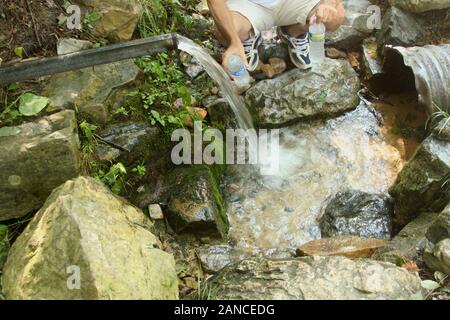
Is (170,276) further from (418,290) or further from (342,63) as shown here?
(342,63)

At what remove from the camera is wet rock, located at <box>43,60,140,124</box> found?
12.2 ft

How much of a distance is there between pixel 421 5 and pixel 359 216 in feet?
9.34

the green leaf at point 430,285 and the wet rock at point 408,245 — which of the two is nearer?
the green leaf at point 430,285

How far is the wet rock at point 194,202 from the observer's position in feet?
12.3

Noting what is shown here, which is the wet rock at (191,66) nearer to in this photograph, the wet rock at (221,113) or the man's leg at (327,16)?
the wet rock at (221,113)

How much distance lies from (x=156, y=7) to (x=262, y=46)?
1275 mm

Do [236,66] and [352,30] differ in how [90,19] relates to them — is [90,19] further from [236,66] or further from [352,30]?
[352,30]

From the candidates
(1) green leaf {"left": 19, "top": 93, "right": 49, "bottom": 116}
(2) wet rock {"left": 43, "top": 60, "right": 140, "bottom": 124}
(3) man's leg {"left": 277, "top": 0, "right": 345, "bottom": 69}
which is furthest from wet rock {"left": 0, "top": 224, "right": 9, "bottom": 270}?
(3) man's leg {"left": 277, "top": 0, "right": 345, "bottom": 69}

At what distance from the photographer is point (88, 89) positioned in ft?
12.5

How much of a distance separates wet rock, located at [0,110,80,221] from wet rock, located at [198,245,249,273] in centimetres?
120

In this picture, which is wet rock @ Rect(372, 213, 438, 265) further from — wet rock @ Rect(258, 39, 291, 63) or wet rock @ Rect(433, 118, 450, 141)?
wet rock @ Rect(258, 39, 291, 63)

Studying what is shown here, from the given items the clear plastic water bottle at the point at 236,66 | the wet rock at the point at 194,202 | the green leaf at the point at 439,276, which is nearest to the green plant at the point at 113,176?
the wet rock at the point at 194,202

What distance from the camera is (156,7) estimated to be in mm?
4707

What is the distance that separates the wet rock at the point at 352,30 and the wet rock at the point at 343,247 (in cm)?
275
